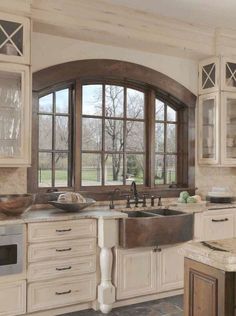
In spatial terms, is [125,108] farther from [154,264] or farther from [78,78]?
[154,264]

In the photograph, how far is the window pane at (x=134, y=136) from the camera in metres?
4.45

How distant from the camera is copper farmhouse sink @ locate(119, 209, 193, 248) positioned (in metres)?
3.36

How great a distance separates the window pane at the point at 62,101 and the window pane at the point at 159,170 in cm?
130

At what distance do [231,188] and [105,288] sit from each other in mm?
2490

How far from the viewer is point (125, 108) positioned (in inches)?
174

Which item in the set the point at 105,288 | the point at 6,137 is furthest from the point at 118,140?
the point at 105,288

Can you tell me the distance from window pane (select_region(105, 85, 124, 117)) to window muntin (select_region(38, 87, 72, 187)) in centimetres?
45

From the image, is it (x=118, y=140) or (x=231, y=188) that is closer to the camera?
(x=118, y=140)

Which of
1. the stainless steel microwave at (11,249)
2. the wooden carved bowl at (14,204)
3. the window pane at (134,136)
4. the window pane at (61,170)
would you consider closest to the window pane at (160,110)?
the window pane at (134,136)

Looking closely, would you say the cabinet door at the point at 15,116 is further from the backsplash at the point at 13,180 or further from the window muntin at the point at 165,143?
the window muntin at the point at 165,143

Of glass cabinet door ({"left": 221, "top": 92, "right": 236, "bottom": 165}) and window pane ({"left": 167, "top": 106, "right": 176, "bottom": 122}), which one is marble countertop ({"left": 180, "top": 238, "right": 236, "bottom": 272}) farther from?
window pane ({"left": 167, "top": 106, "right": 176, "bottom": 122})

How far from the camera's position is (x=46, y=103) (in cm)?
397

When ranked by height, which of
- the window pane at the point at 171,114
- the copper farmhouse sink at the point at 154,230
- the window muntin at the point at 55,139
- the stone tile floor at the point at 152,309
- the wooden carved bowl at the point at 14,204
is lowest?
the stone tile floor at the point at 152,309

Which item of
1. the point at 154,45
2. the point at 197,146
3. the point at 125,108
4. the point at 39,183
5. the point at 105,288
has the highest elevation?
the point at 154,45
